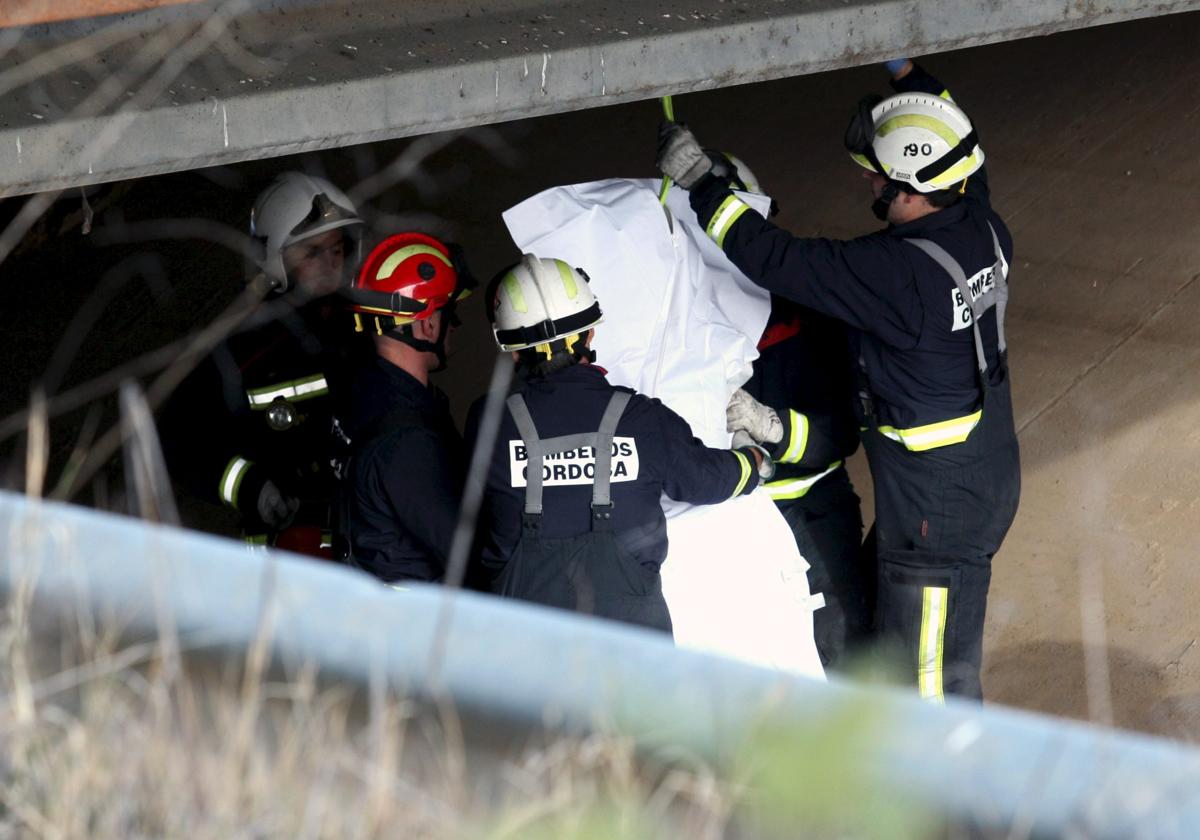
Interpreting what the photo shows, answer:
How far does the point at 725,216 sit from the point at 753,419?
0.64m

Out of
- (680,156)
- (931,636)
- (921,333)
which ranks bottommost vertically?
(931,636)

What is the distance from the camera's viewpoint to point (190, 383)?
182 inches

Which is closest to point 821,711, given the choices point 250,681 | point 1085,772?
point 1085,772

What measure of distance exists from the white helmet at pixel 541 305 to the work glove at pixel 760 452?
690 mm

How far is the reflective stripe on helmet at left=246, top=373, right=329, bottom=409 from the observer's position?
4.55 meters

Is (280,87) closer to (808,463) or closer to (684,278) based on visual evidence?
(684,278)

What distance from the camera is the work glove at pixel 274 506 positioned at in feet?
14.7

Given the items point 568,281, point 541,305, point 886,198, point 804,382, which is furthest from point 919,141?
point 541,305

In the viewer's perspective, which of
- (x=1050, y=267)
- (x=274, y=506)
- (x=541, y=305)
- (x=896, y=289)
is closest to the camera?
(x=541, y=305)

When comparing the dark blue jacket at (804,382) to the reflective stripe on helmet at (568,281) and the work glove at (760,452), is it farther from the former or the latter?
the reflective stripe on helmet at (568,281)

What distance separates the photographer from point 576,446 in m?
3.74

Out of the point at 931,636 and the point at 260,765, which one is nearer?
the point at 260,765

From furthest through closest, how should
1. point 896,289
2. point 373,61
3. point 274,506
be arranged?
point 274,506
point 896,289
point 373,61

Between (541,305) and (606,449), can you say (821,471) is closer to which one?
(606,449)
